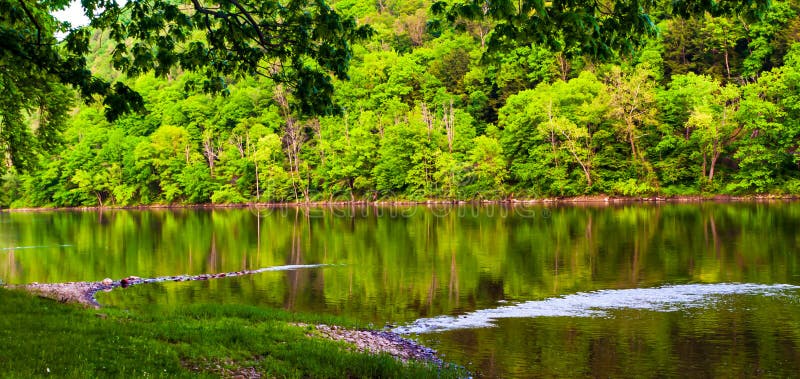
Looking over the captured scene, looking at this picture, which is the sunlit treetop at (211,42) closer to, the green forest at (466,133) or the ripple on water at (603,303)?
the ripple on water at (603,303)

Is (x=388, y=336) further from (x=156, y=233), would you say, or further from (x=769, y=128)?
(x=769, y=128)

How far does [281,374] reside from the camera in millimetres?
11117

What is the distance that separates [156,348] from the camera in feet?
36.6

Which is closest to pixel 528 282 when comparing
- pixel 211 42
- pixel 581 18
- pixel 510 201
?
pixel 211 42

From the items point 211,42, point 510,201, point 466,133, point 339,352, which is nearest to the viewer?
point 211,42

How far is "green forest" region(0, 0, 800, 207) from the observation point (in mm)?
72688

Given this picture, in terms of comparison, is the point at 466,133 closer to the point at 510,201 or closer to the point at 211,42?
the point at 510,201

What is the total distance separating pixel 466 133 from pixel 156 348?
88.7 m

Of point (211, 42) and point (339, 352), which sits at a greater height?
point (211, 42)

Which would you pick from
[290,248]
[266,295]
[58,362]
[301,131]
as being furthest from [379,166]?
[58,362]

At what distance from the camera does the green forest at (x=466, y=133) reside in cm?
7269

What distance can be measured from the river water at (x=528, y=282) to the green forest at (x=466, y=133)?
32.6ft

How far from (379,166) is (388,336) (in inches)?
3166

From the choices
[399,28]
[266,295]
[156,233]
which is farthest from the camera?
[399,28]
